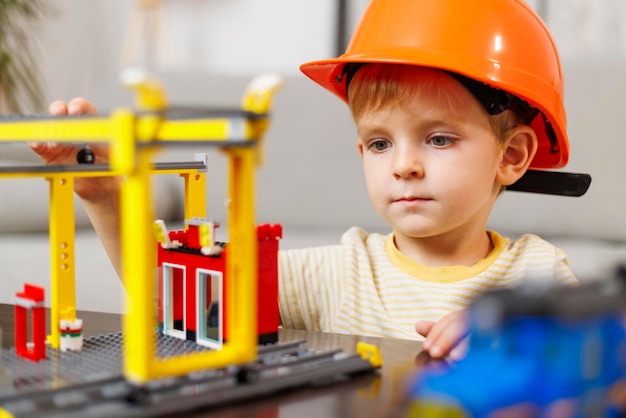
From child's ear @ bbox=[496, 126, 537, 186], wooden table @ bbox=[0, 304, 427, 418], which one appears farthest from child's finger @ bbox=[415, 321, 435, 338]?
child's ear @ bbox=[496, 126, 537, 186]

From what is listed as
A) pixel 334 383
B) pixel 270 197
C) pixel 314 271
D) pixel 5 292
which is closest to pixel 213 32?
pixel 270 197

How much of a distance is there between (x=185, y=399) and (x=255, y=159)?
171 millimetres

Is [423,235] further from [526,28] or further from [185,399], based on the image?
[185,399]

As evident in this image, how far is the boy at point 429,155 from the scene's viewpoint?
3.21 feet

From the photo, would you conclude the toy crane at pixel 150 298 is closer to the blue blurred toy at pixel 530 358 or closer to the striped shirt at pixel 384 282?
the blue blurred toy at pixel 530 358

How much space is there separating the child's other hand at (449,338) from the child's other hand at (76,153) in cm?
44

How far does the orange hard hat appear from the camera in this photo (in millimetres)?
959

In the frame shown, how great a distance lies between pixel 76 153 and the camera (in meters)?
0.98

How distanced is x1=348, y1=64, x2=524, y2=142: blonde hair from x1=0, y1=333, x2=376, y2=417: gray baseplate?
1.40 feet

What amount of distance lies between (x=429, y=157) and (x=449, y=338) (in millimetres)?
346

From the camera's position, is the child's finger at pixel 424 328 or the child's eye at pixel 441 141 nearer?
the child's finger at pixel 424 328

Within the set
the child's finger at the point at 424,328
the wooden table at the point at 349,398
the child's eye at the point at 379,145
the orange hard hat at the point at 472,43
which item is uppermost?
the orange hard hat at the point at 472,43

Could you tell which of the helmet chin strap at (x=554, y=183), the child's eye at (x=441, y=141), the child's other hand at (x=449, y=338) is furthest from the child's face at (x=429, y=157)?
the child's other hand at (x=449, y=338)

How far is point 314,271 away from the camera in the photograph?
3.90 ft
